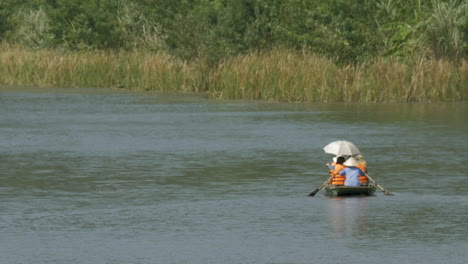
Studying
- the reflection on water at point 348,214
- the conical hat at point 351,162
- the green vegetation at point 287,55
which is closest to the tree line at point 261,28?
the green vegetation at point 287,55

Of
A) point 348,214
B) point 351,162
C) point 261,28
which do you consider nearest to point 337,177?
point 351,162

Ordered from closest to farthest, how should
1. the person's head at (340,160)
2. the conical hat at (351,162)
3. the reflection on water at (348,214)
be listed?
the reflection on water at (348,214) → the conical hat at (351,162) → the person's head at (340,160)

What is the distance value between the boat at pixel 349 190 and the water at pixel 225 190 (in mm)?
126

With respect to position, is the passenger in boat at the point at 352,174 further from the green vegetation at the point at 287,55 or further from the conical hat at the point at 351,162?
the green vegetation at the point at 287,55

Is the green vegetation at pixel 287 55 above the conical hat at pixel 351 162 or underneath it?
above

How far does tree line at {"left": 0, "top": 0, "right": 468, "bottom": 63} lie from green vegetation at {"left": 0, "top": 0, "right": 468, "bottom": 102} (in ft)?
0.15

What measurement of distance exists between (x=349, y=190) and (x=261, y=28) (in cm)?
2887

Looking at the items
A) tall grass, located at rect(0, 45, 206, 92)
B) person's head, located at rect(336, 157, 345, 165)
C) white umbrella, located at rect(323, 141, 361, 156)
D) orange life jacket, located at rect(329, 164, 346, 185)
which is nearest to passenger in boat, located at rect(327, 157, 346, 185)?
orange life jacket, located at rect(329, 164, 346, 185)

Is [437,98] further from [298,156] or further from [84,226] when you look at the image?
[84,226]

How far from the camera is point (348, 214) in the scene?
12.2 m

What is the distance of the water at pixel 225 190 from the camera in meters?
10.2

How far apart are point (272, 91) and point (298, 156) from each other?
1467cm

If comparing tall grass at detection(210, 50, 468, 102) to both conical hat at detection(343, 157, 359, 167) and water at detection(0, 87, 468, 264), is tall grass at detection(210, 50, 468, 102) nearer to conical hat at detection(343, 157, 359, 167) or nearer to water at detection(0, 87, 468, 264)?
water at detection(0, 87, 468, 264)

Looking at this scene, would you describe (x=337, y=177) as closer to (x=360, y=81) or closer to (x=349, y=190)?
(x=349, y=190)
